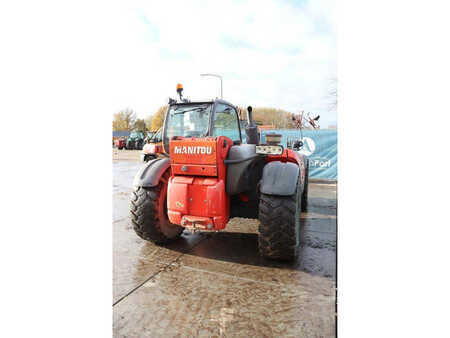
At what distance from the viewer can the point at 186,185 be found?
2.90m

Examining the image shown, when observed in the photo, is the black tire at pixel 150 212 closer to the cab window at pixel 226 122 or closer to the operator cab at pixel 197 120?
the operator cab at pixel 197 120

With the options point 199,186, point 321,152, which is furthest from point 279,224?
point 321,152

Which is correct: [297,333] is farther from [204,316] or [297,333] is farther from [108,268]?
[108,268]

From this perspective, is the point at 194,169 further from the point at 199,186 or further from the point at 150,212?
the point at 150,212

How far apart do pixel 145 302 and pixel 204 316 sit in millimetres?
541

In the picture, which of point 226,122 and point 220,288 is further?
point 226,122

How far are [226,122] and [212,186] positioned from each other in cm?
117

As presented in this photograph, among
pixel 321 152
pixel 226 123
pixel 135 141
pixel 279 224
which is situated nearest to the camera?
pixel 279 224

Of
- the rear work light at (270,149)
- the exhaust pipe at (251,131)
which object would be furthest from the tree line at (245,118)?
the rear work light at (270,149)

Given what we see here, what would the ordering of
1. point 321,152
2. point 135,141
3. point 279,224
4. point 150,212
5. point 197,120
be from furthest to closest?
point 135,141
point 321,152
point 197,120
point 150,212
point 279,224

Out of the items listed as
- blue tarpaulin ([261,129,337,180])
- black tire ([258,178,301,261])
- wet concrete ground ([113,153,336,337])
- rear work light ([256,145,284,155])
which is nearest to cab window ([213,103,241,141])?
rear work light ([256,145,284,155])

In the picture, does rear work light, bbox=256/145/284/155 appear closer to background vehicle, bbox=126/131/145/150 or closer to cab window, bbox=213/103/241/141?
cab window, bbox=213/103/241/141

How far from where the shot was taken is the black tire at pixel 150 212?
10.7 ft

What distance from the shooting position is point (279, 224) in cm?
278
